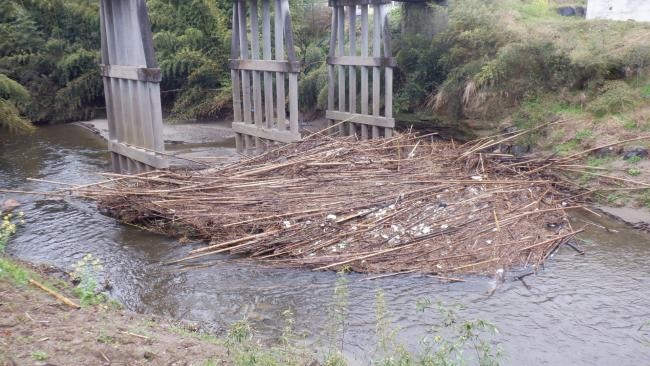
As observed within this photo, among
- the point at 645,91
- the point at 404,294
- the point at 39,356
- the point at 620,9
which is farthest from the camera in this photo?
the point at 620,9

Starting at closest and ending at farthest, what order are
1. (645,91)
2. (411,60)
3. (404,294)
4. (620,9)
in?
(404,294) < (645,91) < (620,9) < (411,60)

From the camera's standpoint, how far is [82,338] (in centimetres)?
478

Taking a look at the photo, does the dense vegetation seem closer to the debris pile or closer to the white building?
the white building

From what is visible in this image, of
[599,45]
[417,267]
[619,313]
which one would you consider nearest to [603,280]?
[619,313]

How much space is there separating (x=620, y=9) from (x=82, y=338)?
17.1m

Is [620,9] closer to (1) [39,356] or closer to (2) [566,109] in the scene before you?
(2) [566,109]

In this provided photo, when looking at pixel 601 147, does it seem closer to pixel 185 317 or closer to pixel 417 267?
pixel 417 267

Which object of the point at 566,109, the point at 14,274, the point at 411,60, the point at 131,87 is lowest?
the point at 14,274

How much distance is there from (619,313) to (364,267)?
3143 mm

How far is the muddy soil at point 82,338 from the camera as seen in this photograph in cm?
445

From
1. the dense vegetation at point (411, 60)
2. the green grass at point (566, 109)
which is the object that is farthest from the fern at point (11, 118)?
the green grass at point (566, 109)

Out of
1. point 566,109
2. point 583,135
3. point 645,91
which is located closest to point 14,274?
point 583,135

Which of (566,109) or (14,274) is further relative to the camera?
(566,109)

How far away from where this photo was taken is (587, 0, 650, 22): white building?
54.4ft
